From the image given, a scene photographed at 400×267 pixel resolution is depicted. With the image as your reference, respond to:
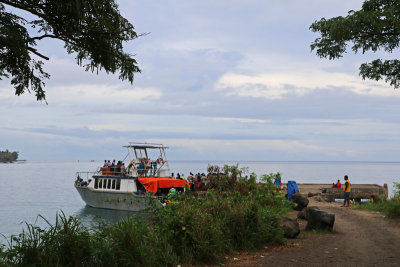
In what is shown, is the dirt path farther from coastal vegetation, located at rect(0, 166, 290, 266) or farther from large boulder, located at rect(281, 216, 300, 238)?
coastal vegetation, located at rect(0, 166, 290, 266)

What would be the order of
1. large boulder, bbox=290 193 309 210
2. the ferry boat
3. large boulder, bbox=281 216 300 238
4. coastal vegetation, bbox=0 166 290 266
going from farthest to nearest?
the ferry boat, large boulder, bbox=290 193 309 210, large boulder, bbox=281 216 300 238, coastal vegetation, bbox=0 166 290 266

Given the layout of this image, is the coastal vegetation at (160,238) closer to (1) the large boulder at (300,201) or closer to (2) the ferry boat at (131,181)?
(1) the large boulder at (300,201)

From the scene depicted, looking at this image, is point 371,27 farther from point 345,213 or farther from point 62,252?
point 62,252

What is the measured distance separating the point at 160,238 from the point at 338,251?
4.57m

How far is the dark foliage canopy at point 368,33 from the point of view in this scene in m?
12.5

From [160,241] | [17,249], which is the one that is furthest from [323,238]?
[17,249]

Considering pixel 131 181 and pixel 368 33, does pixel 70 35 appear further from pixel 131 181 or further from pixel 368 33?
pixel 131 181

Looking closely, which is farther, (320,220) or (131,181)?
(131,181)

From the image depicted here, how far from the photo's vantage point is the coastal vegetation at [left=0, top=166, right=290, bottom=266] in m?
7.42

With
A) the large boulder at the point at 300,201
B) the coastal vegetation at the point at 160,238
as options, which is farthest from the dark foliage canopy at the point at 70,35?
the large boulder at the point at 300,201

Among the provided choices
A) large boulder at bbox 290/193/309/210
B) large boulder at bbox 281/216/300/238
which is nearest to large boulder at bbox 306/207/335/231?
large boulder at bbox 281/216/300/238

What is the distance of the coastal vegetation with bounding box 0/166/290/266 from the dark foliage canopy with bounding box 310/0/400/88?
20.2 feet

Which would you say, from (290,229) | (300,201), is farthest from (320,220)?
(300,201)

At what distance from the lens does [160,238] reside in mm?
8758
